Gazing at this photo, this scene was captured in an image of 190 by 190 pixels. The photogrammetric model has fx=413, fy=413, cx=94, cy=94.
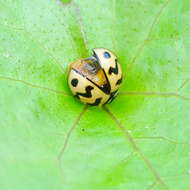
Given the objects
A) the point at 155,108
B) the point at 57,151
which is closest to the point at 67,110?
the point at 57,151

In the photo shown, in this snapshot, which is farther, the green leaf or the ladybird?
the ladybird

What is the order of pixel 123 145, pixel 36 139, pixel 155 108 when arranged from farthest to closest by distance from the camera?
pixel 155 108
pixel 123 145
pixel 36 139

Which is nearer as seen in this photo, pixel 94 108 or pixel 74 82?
pixel 74 82

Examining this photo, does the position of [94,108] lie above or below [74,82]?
below

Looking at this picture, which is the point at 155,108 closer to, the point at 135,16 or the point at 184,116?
the point at 184,116
